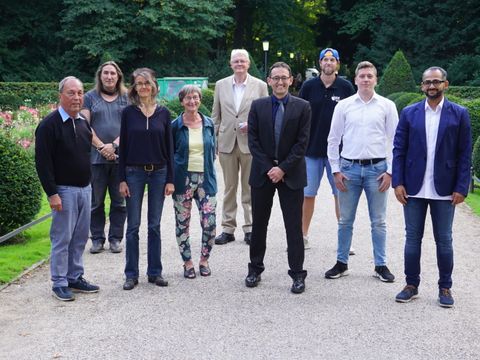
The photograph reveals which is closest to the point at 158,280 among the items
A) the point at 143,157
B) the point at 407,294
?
the point at 143,157

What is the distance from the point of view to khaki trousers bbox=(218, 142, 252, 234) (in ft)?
26.5

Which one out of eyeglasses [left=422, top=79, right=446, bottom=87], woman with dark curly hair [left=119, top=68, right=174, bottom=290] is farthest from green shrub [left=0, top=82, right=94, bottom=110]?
eyeglasses [left=422, top=79, right=446, bottom=87]

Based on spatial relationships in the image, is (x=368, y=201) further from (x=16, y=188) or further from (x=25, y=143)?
(x=25, y=143)

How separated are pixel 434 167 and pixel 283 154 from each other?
50.0 inches

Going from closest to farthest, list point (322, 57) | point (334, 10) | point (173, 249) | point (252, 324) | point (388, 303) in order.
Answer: point (252, 324)
point (388, 303)
point (322, 57)
point (173, 249)
point (334, 10)

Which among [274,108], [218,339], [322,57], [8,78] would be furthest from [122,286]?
[8,78]

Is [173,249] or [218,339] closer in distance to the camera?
[218,339]

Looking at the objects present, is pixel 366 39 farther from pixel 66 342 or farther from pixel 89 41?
pixel 66 342

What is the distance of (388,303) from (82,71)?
3446cm

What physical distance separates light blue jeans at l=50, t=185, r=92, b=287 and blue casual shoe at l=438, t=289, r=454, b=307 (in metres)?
2.98

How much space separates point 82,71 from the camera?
125 feet

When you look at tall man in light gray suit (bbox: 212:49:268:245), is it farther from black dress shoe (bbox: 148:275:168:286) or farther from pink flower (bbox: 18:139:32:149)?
pink flower (bbox: 18:139:32:149)

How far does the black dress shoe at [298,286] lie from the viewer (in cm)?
601

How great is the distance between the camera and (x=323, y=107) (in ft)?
23.7
